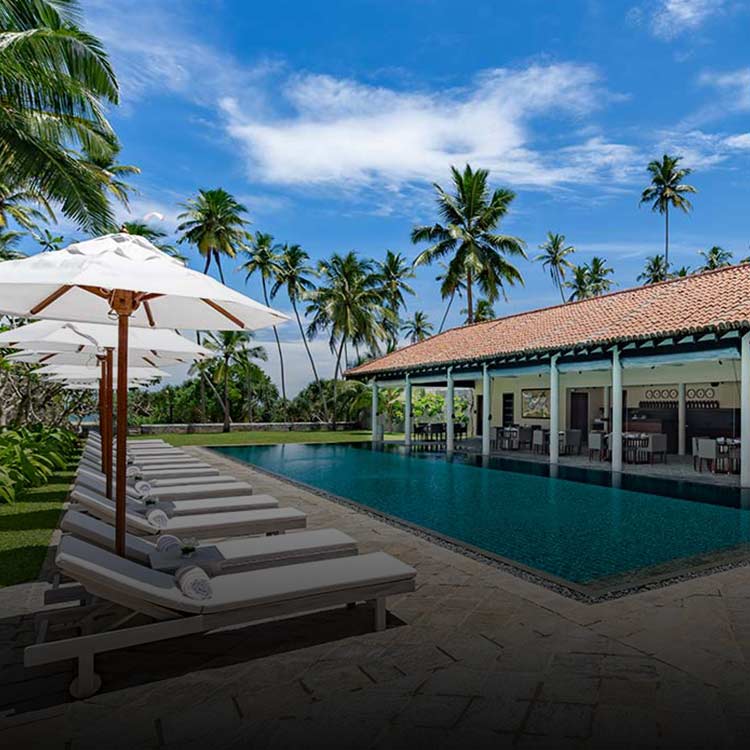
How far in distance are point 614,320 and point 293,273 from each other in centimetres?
2672

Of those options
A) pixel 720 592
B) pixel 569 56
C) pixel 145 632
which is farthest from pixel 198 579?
pixel 569 56

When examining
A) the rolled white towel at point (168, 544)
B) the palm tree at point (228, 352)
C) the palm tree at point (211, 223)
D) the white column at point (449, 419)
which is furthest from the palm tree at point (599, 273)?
the rolled white towel at point (168, 544)

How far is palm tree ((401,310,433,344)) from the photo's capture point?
2289 inches

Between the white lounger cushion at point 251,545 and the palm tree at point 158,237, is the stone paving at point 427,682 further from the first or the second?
the palm tree at point 158,237

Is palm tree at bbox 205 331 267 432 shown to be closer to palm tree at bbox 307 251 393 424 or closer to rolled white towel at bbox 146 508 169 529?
palm tree at bbox 307 251 393 424

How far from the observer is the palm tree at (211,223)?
35.8 meters

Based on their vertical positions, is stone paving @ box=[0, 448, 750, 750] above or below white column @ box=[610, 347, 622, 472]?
below

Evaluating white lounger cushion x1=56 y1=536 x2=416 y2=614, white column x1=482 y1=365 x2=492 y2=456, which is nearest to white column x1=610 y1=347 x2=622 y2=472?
white column x1=482 y1=365 x2=492 y2=456

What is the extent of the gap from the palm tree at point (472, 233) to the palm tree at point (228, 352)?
11208 mm

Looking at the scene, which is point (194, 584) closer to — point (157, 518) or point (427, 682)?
point (427, 682)

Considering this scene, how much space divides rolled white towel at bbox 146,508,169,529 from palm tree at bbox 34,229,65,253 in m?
15.2

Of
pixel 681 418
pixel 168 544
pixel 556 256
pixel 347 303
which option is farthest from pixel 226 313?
pixel 556 256

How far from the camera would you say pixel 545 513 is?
9.37m

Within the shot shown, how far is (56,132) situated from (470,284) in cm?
2487
